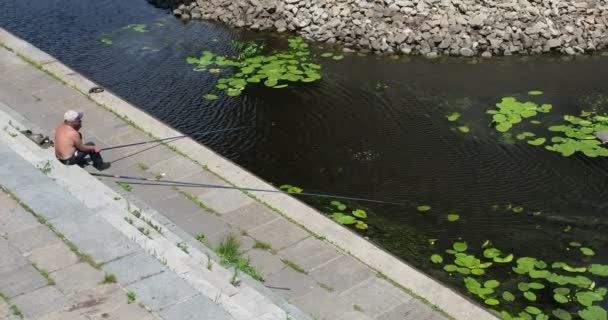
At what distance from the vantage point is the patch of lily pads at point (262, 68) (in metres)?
16.8

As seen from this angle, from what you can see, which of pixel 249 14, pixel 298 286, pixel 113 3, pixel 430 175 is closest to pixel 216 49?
pixel 249 14

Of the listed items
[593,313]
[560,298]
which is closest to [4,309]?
[560,298]

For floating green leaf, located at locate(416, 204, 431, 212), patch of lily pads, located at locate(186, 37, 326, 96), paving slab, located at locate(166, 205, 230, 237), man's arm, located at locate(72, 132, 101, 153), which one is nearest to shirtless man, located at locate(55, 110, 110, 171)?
man's arm, located at locate(72, 132, 101, 153)

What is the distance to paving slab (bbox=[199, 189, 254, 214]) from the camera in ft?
38.5

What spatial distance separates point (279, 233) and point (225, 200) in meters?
1.23

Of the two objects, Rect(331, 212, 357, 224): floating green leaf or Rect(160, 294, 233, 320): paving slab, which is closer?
Rect(160, 294, 233, 320): paving slab

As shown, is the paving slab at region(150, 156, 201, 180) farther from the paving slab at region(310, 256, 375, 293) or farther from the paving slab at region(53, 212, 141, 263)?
the paving slab at region(310, 256, 375, 293)

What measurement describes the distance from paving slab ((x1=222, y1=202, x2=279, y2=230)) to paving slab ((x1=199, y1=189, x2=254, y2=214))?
12 cm

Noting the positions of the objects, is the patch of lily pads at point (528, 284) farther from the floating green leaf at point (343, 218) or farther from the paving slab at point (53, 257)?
the paving slab at point (53, 257)

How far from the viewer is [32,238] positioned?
959 centimetres

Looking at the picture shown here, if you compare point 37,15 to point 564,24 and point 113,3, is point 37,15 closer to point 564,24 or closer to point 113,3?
point 113,3

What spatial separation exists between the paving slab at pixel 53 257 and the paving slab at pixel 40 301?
0.44 meters

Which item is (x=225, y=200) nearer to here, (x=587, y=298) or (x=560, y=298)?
(x=560, y=298)

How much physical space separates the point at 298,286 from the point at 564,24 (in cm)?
1146
